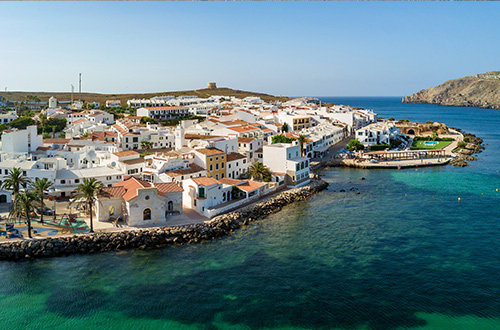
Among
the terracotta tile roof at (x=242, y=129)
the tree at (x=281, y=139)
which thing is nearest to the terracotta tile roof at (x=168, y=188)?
the tree at (x=281, y=139)

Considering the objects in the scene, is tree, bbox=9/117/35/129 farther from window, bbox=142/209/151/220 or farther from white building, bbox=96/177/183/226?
window, bbox=142/209/151/220

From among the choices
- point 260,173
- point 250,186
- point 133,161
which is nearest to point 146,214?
point 250,186

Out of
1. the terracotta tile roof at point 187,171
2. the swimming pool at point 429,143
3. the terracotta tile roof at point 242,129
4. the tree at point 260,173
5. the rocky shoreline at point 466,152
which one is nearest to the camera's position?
the terracotta tile roof at point 187,171

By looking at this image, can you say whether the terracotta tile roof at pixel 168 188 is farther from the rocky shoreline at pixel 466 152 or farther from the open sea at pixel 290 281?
the rocky shoreline at pixel 466 152

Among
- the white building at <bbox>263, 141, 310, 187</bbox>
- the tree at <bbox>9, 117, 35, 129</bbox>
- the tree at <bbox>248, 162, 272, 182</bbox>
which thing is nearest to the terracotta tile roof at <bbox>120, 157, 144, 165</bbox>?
the tree at <bbox>248, 162, 272, 182</bbox>

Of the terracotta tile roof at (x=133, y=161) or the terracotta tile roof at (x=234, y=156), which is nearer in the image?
the terracotta tile roof at (x=133, y=161)

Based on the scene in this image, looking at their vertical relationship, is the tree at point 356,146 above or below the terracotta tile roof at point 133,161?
above

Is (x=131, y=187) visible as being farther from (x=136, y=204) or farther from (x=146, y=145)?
(x=146, y=145)
